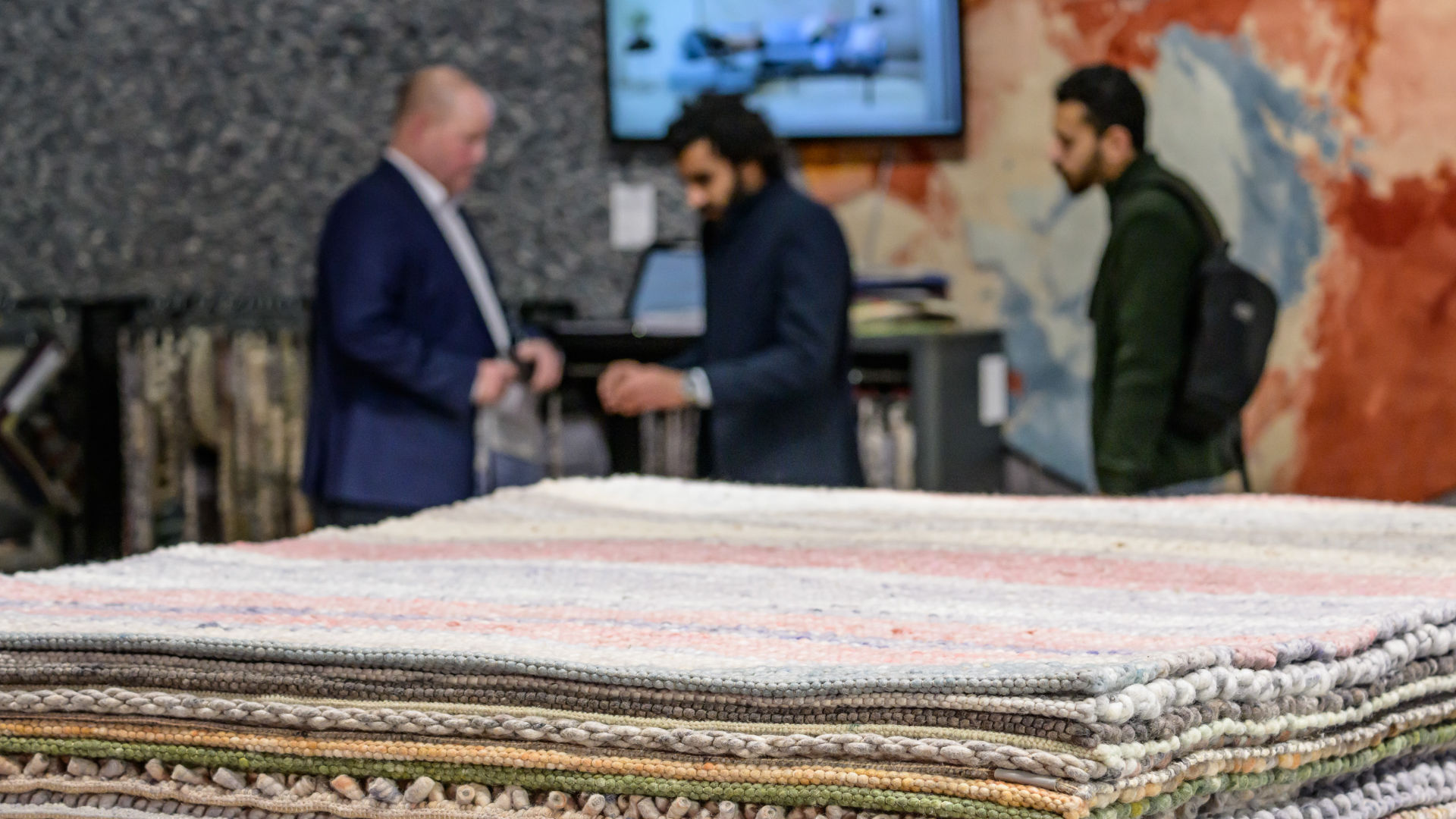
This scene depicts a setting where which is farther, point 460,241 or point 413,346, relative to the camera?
point 460,241

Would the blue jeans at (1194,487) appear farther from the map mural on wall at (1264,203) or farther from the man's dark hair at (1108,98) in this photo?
the map mural on wall at (1264,203)

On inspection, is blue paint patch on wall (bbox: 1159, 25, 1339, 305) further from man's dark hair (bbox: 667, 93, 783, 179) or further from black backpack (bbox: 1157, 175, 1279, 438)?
man's dark hair (bbox: 667, 93, 783, 179)

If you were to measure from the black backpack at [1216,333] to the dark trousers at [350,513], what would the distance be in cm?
135

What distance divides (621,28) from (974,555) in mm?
3385

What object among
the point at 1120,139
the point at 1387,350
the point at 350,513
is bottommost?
the point at 350,513

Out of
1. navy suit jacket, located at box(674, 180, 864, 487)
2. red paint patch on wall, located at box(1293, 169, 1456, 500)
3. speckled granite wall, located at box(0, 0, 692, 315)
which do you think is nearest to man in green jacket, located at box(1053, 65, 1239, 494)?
navy suit jacket, located at box(674, 180, 864, 487)

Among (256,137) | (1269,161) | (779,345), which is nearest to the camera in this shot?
(779,345)

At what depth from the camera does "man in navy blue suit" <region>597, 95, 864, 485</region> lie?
9.39 feet

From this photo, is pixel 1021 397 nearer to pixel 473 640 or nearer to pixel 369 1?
pixel 369 1

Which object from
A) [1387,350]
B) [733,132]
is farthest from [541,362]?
[1387,350]

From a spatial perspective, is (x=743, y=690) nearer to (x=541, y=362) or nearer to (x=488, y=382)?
(x=488, y=382)

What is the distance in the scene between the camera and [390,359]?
2.90m

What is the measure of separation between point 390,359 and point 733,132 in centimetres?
71

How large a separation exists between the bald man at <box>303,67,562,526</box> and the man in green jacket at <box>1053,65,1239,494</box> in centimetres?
100
